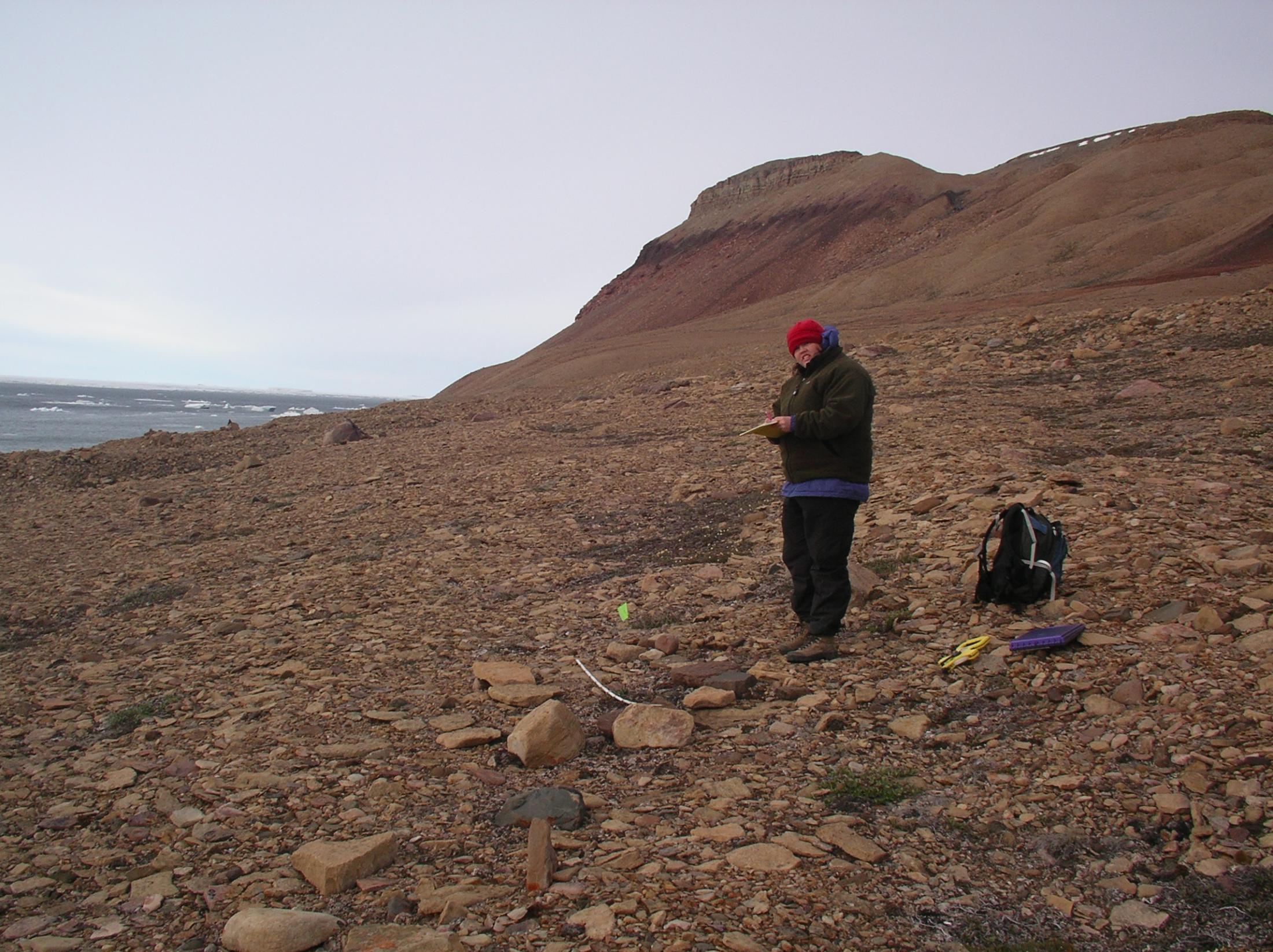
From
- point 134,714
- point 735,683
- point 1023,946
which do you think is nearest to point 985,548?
point 735,683

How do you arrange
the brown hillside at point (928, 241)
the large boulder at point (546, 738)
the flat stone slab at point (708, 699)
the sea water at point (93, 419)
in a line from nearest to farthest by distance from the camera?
1. the large boulder at point (546, 738)
2. the flat stone slab at point (708, 699)
3. the brown hillside at point (928, 241)
4. the sea water at point (93, 419)

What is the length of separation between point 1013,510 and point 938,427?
18.8ft

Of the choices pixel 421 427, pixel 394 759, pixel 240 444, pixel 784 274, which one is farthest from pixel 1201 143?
pixel 394 759

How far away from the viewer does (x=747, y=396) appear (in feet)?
51.4

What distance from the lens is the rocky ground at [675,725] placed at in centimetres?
262

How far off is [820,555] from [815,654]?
0.52 m

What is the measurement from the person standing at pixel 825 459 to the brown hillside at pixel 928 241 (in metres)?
17.9

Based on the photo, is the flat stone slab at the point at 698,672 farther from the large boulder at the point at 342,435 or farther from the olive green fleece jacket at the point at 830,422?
the large boulder at the point at 342,435

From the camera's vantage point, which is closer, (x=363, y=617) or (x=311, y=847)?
(x=311, y=847)

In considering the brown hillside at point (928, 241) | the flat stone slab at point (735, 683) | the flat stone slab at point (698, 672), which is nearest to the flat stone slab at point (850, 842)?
the flat stone slab at point (735, 683)

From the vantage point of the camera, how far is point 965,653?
4.27 metres

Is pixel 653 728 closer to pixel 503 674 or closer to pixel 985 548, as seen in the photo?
pixel 503 674

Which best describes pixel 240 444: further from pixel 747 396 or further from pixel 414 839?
pixel 414 839

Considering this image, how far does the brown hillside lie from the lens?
28.1 meters
